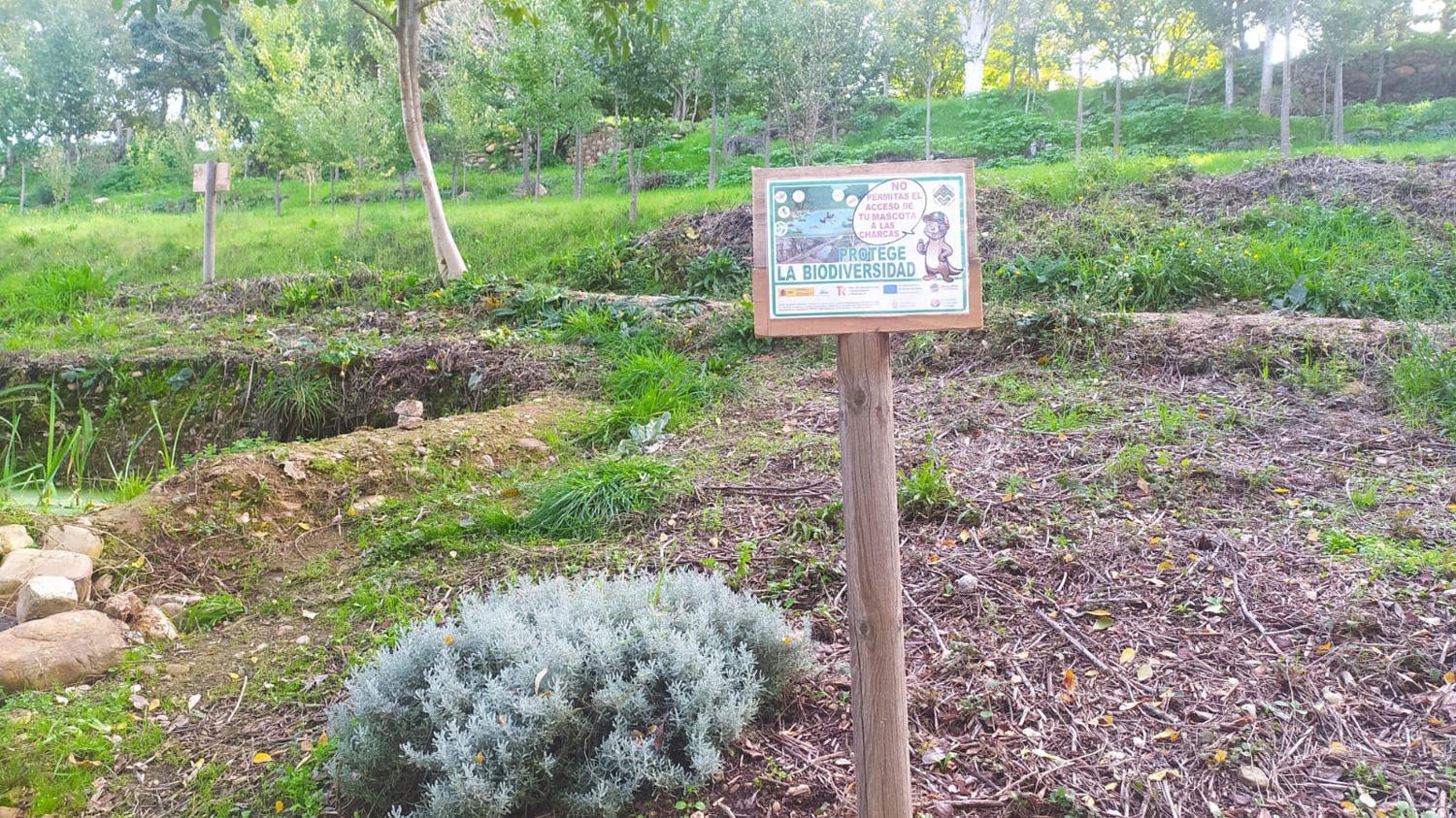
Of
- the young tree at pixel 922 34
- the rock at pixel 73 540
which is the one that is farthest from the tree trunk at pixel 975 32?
the rock at pixel 73 540

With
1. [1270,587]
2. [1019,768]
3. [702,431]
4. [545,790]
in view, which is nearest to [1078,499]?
[1270,587]

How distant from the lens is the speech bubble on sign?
6.11 ft

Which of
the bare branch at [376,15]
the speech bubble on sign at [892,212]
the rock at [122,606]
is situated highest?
the bare branch at [376,15]

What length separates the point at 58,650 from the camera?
9.77ft

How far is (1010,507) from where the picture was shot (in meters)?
3.63

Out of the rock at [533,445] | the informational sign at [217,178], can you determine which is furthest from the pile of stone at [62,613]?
the informational sign at [217,178]

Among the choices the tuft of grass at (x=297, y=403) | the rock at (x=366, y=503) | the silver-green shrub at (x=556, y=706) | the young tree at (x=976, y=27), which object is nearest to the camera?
the silver-green shrub at (x=556, y=706)

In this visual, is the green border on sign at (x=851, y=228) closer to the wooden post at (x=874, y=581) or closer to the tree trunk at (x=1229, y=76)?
the wooden post at (x=874, y=581)

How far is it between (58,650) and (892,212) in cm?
316

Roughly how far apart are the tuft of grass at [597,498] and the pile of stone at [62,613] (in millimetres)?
1495

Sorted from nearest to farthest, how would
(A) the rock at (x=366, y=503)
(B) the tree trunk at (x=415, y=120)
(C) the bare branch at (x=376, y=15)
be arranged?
(A) the rock at (x=366, y=503), (C) the bare branch at (x=376, y=15), (B) the tree trunk at (x=415, y=120)

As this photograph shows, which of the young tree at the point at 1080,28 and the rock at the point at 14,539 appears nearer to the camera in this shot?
the rock at the point at 14,539

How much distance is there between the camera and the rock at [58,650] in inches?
113

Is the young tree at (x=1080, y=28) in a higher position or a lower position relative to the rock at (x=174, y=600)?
higher
